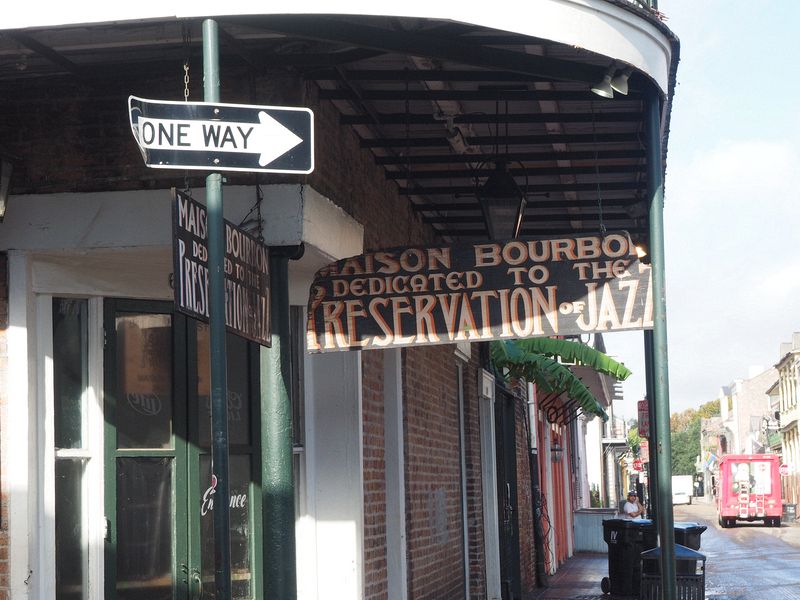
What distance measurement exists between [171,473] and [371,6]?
3.22 meters

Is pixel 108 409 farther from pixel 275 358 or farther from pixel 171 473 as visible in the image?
pixel 275 358

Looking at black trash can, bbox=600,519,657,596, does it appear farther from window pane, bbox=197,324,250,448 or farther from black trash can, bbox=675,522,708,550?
window pane, bbox=197,324,250,448

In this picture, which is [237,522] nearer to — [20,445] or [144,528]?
[144,528]

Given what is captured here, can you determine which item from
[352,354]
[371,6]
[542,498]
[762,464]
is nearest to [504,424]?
[542,498]

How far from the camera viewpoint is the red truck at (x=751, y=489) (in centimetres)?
4853

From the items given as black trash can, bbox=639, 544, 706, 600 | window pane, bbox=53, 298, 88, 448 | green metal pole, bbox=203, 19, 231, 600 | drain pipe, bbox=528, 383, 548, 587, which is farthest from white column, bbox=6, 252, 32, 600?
drain pipe, bbox=528, 383, 548, 587

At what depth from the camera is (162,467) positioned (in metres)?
7.30

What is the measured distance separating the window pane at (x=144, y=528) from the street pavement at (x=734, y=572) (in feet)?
35.9

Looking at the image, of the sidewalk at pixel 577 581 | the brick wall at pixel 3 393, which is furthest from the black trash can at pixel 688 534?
the brick wall at pixel 3 393

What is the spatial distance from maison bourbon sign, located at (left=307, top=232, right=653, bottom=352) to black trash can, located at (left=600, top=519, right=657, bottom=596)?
36.7 feet

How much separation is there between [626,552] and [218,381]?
14.0 metres

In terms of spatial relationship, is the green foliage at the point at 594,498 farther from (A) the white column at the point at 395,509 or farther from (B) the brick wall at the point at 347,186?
(A) the white column at the point at 395,509

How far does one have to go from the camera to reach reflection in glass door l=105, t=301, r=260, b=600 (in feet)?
23.3

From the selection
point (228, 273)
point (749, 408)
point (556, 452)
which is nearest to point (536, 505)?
point (556, 452)
